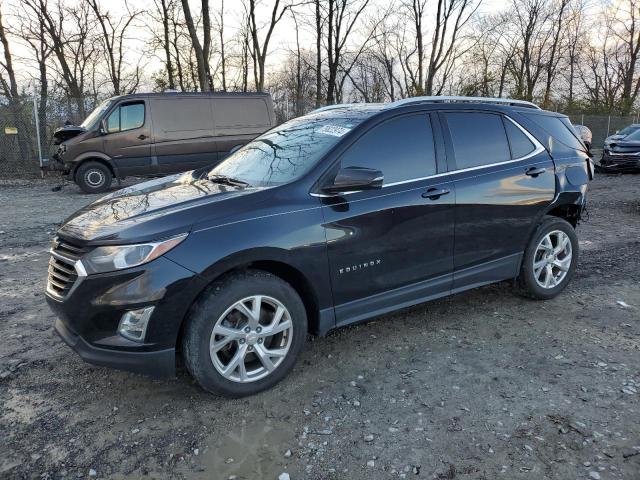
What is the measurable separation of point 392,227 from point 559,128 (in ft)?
7.60

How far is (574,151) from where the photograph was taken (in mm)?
4613

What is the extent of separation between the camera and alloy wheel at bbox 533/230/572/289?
4414mm

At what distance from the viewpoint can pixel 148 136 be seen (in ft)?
37.6

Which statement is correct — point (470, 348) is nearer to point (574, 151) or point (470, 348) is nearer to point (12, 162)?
point (574, 151)

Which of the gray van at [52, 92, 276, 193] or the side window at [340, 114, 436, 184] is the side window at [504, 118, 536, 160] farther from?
the gray van at [52, 92, 276, 193]

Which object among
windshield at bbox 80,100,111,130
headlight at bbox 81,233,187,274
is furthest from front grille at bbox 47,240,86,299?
windshield at bbox 80,100,111,130

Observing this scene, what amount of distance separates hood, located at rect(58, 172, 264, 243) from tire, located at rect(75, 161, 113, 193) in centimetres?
836

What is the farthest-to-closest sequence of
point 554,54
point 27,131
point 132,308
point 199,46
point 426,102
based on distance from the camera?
point 554,54, point 199,46, point 27,131, point 426,102, point 132,308

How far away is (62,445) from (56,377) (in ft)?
2.56

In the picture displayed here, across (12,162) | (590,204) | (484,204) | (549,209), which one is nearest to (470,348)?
(484,204)

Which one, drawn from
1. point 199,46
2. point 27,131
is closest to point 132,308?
point 27,131

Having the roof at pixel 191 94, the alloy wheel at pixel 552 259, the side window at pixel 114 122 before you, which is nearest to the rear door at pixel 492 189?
the alloy wheel at pixel 552 259

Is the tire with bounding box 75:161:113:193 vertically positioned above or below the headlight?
above

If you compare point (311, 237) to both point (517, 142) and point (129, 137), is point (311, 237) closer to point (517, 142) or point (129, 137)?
point (517, 142)
